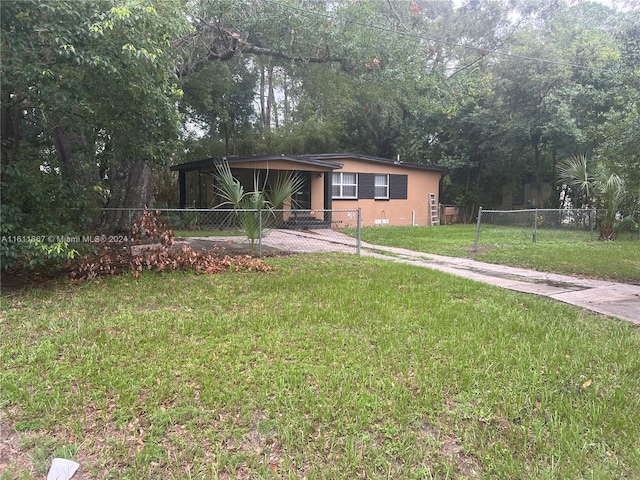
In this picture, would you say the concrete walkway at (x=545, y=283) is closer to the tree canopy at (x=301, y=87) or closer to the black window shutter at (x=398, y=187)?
the tree canopy at (x=301, y=87)

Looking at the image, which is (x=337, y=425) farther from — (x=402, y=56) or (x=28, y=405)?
(x=402, y=56)

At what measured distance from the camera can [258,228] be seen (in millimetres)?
7891

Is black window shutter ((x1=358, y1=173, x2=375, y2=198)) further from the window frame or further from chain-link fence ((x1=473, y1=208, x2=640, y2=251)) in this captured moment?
chain-link fence ((x1=473, y1=208, x2=640, y2=251))

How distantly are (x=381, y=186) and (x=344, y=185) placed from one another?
1.92 metres

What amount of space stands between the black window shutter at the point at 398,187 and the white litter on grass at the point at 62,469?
17.1 metres

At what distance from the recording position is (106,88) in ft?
17.1

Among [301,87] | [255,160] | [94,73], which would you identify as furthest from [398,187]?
[94,73]

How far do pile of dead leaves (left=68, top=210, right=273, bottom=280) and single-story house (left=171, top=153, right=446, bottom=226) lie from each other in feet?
23.7

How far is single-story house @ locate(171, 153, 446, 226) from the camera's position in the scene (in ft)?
49.7

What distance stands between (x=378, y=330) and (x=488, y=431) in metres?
1.56

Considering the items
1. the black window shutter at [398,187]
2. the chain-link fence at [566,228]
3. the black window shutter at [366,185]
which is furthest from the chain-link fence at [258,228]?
the chain-link fence at [566,228]

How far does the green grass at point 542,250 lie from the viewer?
786 centimetres

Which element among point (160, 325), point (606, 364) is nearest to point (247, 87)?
point (160, 325)

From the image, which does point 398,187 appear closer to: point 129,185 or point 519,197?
point 519,197
